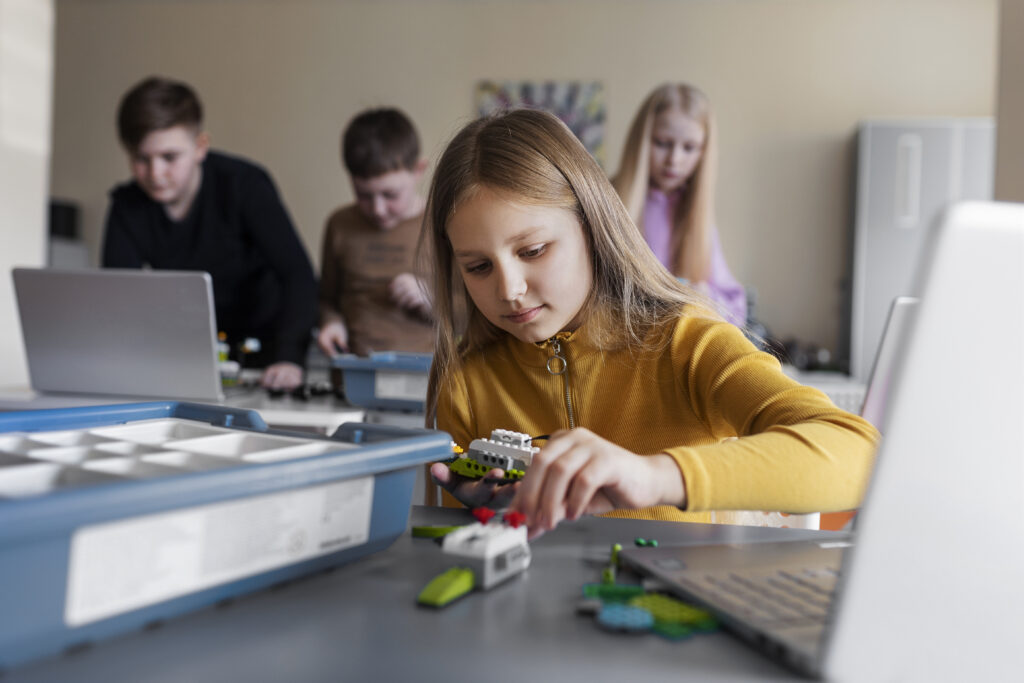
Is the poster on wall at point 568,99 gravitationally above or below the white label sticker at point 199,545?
above

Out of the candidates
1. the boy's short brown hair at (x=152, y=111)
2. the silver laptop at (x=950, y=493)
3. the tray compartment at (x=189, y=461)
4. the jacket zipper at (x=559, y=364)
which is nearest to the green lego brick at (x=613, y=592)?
the silver laptop at (x=950, y=493)

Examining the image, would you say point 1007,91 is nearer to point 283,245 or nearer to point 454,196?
point 454,196

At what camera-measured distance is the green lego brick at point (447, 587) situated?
458 mm

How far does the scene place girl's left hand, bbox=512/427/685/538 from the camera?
0.49 metres

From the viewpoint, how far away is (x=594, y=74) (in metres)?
3.69

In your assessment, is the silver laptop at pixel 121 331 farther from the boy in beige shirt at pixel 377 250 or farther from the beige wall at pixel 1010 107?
the beige wall at pixel 1010 107

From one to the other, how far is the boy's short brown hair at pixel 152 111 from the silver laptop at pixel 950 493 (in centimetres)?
207

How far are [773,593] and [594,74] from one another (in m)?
3.52

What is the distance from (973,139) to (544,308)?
3.04 metres

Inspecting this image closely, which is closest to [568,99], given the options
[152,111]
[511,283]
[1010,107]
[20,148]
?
[152,111]

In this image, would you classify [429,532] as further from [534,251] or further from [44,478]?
[534,251]

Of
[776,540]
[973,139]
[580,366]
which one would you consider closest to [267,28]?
[973,139]

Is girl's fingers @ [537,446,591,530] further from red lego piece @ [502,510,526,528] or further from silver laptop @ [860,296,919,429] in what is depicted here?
silver laptop @ [860,296,919,429]

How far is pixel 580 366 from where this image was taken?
100 cm
